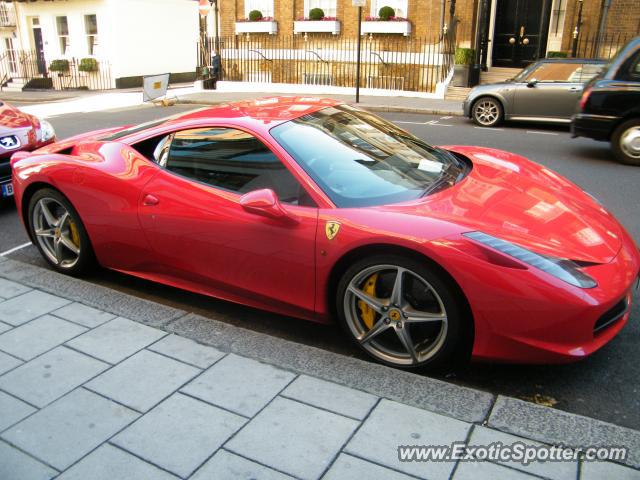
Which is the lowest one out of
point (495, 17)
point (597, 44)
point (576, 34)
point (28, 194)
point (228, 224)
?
point (28, 194)

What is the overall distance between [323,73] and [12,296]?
1832 centimetres

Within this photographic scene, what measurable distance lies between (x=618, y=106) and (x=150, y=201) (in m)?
7.24

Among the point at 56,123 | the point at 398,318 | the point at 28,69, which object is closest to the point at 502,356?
the point at 398,318

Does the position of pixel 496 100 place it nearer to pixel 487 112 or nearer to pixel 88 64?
pixel 487 112

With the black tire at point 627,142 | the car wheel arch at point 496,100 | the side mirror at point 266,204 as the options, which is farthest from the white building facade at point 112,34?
the side mirror at point 266,204

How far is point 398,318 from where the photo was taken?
123 inches

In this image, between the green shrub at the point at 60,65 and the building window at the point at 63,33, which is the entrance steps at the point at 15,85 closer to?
the green shrub at the point at 60,65

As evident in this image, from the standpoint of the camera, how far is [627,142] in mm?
8398

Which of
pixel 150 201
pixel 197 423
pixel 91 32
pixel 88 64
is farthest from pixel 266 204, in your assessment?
pixel 91 32

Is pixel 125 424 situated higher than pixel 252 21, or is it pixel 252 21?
pixel 252 21

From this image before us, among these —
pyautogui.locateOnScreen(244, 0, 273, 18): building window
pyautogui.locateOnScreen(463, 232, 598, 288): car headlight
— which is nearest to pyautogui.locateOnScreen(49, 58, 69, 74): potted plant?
pyautogui.locateOnScreen(244, 0, 273, 18): building window

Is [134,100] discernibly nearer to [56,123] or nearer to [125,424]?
[56,123]

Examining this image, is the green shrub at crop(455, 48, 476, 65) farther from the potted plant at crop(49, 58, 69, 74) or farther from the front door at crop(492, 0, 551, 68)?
the potted plant at crop(49, 58, 69, 74)

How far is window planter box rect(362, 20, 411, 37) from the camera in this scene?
62.9 feet
